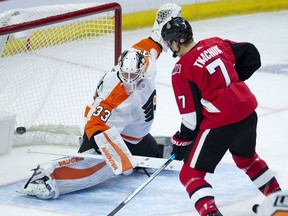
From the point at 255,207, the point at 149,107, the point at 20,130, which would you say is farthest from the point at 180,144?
the point at 20,130

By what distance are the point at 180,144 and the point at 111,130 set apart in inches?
17.1

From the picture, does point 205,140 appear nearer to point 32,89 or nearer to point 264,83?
point 32,89

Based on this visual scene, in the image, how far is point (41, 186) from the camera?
10.8ft

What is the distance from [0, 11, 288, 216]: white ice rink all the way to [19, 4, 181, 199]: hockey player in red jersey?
6cm

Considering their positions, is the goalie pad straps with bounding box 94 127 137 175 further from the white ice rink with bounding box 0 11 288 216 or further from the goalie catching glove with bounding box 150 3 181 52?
the goalie catching glove with bounding box 150 3 181 52

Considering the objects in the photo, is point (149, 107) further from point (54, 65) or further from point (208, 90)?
point (54, 65)

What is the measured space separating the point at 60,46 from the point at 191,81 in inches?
67.0

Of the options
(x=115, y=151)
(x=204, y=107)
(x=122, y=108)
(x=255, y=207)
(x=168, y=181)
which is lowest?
(x=168, y=181)

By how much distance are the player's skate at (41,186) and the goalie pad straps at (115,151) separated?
0.82 ft

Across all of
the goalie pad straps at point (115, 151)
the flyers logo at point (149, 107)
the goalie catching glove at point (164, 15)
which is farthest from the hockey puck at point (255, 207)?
the goalie catching glove at point (164, 15)

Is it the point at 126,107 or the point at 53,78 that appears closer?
the point at 126,107

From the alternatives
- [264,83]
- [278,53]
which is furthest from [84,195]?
[278,53]

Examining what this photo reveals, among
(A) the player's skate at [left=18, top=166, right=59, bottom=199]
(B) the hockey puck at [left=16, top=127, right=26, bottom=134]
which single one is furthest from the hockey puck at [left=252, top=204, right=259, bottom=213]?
(B) the hockey puck at [left=16, top=127, right=26, bottom=134]

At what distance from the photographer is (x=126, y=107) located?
133 inches
